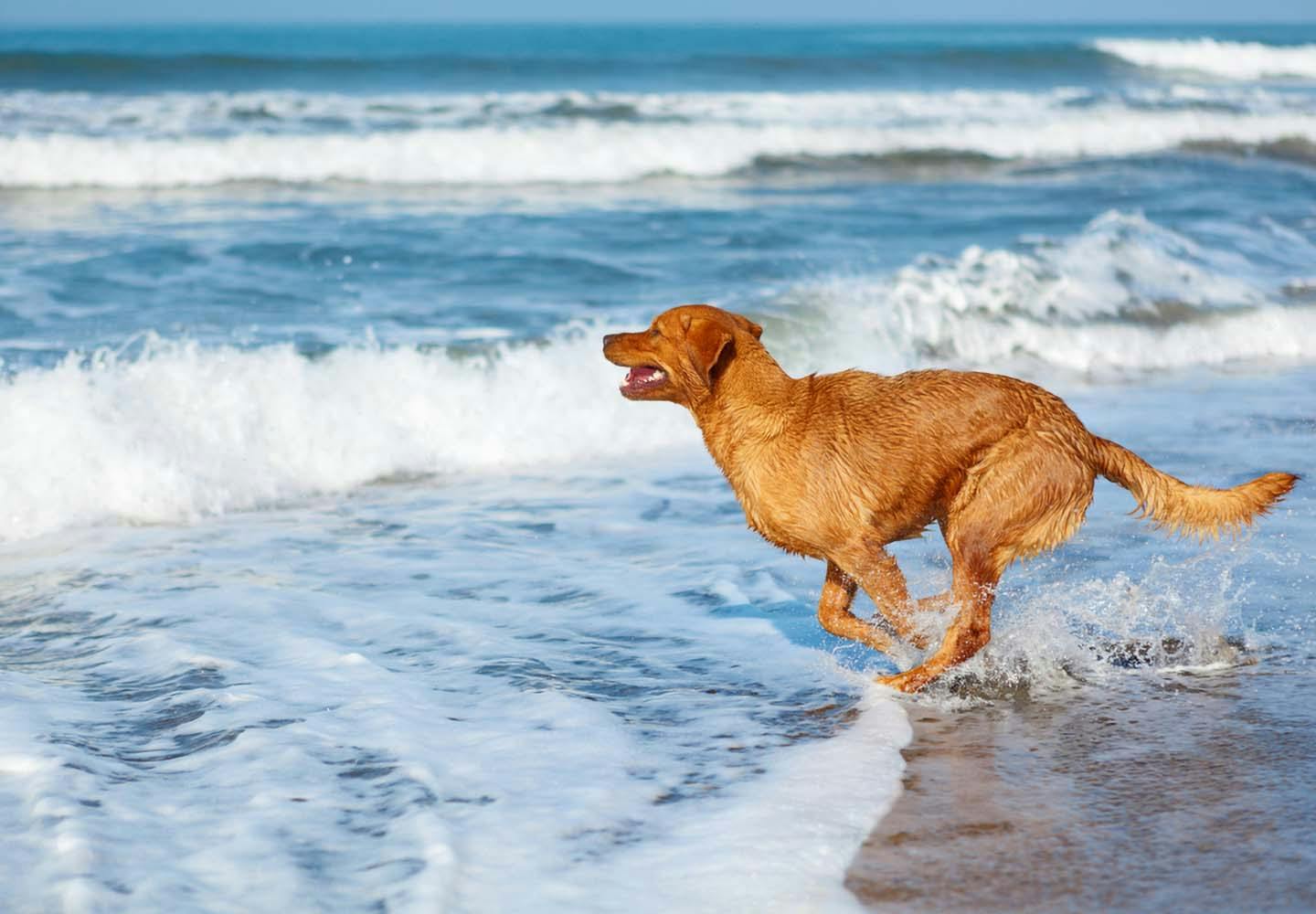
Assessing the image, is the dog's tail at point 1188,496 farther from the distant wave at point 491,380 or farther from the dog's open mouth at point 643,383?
the distant wave at point 491,380

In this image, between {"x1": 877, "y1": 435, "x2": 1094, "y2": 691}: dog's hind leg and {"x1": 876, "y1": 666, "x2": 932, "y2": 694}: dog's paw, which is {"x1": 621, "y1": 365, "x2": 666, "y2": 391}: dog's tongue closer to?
{"x1": 877, "y1": 435, "x2": 1094, "y2": 691}: dog's hind leg

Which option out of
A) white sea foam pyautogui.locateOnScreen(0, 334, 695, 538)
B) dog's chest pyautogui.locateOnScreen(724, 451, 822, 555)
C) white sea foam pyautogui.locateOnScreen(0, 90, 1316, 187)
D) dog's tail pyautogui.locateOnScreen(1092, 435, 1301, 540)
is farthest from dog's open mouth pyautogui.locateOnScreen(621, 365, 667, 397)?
white sea foam pyautogui.locateOnScreen(0, 90, 1316, 187)

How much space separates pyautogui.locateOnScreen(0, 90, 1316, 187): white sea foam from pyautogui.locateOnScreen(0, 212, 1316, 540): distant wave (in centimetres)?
1117

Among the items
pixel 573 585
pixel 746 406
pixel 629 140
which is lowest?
pixel 573 585

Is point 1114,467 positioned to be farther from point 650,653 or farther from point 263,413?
point 263,413

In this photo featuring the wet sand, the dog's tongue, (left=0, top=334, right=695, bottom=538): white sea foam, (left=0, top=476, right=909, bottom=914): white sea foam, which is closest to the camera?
the wet sand

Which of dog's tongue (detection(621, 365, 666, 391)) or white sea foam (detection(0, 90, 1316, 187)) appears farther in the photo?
white sea foam (detection(0, 90, 1316, 187))

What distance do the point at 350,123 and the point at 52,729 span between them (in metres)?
24.3

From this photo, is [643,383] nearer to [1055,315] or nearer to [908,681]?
[908,681]

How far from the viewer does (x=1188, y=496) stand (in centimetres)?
523

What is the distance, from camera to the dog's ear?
5.40 meters

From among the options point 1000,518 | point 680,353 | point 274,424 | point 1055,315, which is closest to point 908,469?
point 1000,518

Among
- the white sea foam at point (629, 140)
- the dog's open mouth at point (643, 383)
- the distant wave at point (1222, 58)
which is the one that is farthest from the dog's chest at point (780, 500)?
the distant wave at point (1222, 58)

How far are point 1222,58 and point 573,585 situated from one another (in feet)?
211
